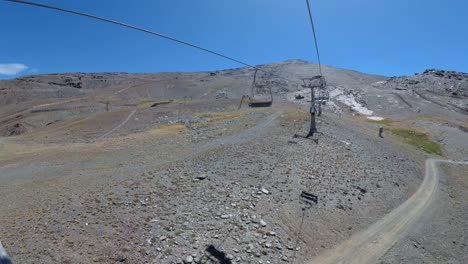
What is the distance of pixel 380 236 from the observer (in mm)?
20406

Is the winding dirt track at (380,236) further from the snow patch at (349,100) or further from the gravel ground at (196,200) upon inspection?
the snow patch at (349,100)


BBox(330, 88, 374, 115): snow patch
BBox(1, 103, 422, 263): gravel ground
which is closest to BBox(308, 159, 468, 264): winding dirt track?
BBox(1, 103, 422, 263): gravel ground

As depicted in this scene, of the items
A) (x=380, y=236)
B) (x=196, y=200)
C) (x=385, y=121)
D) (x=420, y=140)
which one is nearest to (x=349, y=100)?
(x=385, y=121)

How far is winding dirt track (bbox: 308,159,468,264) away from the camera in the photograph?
1758cm

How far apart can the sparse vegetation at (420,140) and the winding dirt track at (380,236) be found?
22.8 metres

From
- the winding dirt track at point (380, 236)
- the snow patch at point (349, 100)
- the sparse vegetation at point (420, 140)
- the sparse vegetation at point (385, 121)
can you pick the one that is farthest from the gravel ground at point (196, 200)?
the snow patch at point (349, 100)

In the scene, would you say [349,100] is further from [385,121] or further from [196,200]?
[196,200]

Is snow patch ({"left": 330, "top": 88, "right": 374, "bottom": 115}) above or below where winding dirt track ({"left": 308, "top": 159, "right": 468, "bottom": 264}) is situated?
above

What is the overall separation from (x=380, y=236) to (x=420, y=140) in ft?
133

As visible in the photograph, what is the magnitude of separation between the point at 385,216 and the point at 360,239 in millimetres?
4987

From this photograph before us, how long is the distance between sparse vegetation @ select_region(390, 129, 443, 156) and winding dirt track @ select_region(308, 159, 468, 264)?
22.8 metres

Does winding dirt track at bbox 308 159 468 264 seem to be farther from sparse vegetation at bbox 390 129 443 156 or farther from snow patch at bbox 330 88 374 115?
snow patch at bbox 330 88 374 115

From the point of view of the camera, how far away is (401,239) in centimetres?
2030

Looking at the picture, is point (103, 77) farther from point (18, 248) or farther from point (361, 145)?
point (18, 248)
